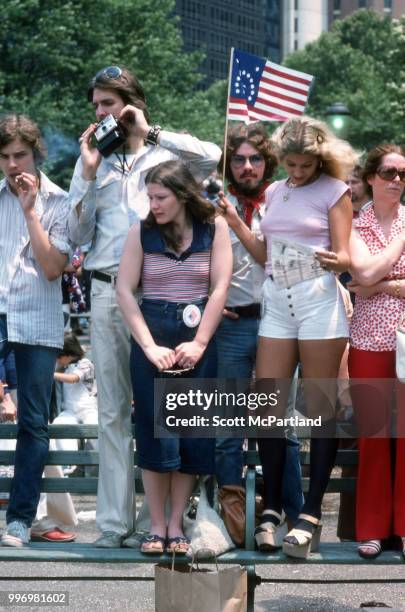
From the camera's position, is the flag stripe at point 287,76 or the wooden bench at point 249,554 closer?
the wooden bench at point 249,554

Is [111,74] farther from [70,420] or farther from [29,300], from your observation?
[70,420]

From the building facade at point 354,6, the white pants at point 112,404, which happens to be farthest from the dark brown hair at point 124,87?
the building facade at point 354,6

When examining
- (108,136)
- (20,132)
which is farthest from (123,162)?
(20,132)

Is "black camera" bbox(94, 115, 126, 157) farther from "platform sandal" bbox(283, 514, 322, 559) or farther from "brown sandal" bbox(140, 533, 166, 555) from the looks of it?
"platform sandal" bbox(283, 514, 322, 559)

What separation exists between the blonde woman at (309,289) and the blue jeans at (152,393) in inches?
11.0

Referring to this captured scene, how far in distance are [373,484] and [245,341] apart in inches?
37.4

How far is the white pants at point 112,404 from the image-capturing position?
585 centimetres

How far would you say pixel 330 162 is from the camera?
18.2 feet

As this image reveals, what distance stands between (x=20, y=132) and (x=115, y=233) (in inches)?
25.9

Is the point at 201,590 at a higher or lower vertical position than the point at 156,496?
lower

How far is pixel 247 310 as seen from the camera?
6.05 m

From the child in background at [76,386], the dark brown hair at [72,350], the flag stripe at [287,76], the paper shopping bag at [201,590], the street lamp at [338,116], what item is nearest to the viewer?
the paper shopping bag at [201,590]

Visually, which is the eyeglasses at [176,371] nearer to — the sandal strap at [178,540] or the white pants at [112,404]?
the white pants at [112,404]

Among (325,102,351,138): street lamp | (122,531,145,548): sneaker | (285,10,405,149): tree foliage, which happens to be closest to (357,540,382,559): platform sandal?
(122,531,145,548): sneaker
